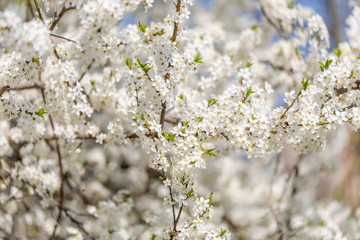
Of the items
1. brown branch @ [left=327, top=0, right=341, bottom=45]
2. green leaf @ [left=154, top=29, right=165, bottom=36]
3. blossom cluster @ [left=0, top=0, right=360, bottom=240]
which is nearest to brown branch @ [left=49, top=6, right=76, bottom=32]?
blossom cluster @ [left=0, top=0, right=360, bottom=240]

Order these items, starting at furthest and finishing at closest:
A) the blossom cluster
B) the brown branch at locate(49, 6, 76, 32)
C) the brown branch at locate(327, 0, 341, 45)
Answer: the brown branch at locate(327, 0, 341, 45), the blossom cluster, the brown branch at locate(49, 6, 76, 32)

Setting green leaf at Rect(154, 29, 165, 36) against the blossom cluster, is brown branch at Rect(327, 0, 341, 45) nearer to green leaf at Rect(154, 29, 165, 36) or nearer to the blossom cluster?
the blossom cluster

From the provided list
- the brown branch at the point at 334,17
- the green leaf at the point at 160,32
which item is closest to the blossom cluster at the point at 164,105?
the green leaf at the point at 160,32

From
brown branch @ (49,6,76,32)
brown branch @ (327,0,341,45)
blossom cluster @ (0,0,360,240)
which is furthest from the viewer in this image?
brown branch @ (327,0,341,45)

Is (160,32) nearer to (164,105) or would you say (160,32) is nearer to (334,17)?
(164,105)

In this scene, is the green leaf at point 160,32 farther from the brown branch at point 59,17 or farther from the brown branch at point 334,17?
the brown branch at point 334,17

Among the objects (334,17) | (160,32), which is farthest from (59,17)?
(334,17)

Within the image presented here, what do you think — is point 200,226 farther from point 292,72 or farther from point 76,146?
point 292,72

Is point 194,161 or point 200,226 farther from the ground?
point 194,161

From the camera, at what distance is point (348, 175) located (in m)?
10.3

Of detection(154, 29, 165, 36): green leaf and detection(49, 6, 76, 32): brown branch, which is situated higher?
detection(154, 29, 165, 36): green leaf

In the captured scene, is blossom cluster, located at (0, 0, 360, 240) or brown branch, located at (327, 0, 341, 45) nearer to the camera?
blossom cluster, located at (0, 0, 360, 240)

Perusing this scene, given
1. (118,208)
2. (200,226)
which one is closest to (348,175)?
(118,208)

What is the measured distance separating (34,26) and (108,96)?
69.3 inches
